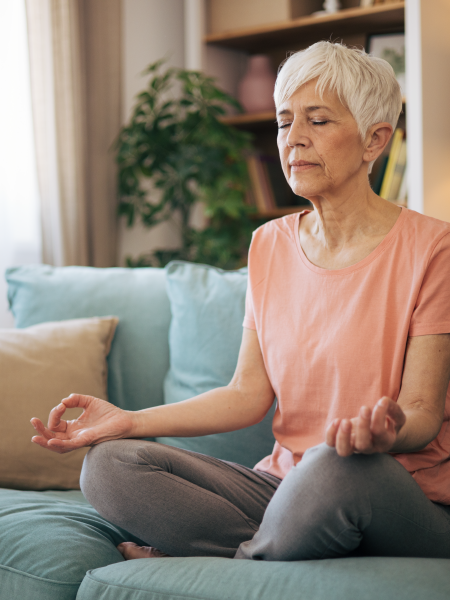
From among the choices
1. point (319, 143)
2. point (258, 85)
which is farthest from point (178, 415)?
point (258, 85)

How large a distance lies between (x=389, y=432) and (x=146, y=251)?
2.35 m

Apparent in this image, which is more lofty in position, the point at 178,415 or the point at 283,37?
the point at 283,37

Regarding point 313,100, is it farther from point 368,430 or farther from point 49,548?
point 49,548

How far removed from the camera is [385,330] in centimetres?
111

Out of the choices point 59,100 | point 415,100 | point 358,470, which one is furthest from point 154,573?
point 59,100

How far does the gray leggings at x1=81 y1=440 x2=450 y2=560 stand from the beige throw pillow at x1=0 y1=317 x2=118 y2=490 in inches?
16.8

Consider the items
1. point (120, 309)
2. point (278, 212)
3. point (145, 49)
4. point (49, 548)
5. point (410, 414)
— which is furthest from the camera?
point (145, 49)

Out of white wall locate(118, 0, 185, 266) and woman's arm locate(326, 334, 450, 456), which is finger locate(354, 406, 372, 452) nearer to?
woman's arm locate(326, 334, 450, 456)

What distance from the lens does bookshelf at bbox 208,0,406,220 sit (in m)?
2.65

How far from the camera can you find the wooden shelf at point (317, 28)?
261 centimetres

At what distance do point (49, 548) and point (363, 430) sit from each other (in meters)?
0.58

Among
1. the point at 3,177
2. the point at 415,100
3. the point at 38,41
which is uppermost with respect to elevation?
the point at 38,41

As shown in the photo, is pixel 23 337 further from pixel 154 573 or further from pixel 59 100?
pixel 59 100

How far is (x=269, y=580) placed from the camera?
0.91 m
